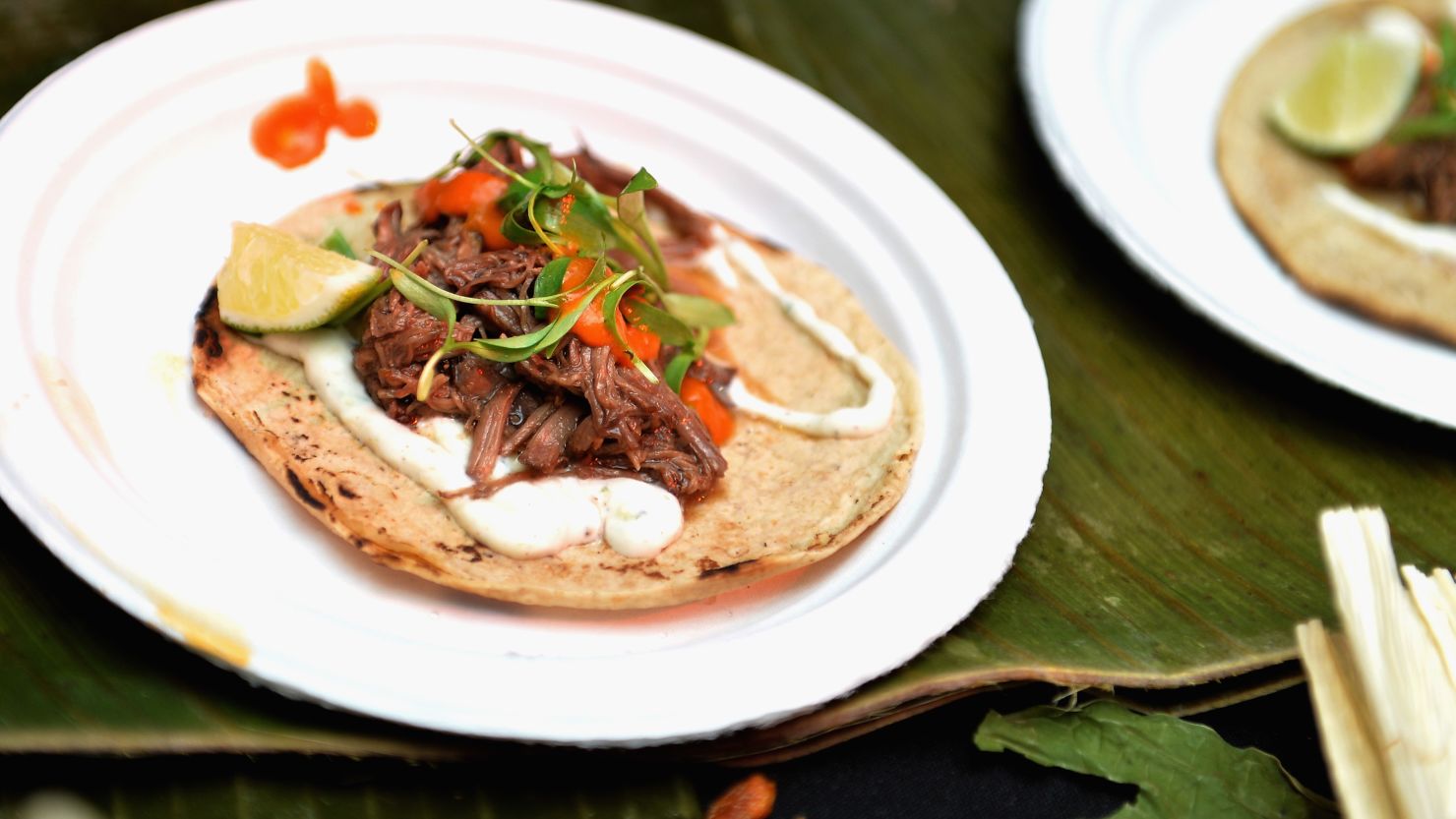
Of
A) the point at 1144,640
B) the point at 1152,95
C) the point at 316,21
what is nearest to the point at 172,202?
the point at 316,21

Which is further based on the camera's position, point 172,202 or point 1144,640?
point 172,202

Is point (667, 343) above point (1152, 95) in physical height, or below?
above

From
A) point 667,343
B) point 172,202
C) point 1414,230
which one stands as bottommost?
point 1414,230

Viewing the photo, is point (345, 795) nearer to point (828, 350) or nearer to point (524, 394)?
point (524, 394)

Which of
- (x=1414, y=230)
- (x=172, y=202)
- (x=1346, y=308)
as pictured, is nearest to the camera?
(x=172, y=202)

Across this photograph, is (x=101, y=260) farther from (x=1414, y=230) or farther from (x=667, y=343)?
(x=1414, y=230)

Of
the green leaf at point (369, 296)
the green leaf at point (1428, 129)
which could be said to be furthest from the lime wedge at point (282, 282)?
A: the green leaf at point (1428, 129)

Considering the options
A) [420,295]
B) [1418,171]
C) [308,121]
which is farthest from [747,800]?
[1418,171]
